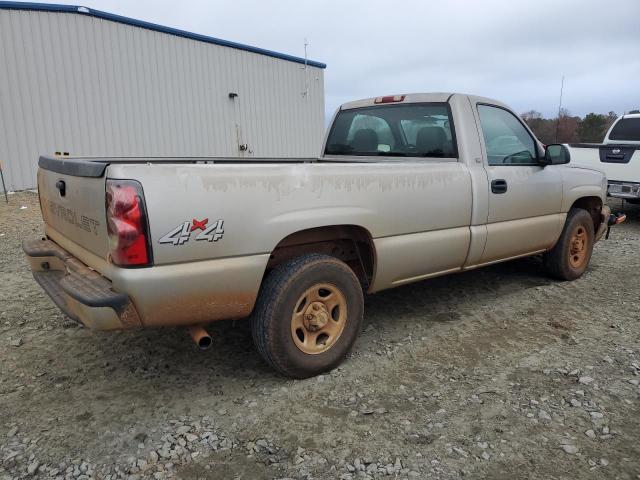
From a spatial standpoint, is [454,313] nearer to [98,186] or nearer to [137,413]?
[137,413]

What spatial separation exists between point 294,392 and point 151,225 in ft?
4.42

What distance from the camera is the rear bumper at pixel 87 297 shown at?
94.1 inches

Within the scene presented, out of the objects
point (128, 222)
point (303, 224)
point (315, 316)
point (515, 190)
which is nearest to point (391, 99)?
point (515, 190)

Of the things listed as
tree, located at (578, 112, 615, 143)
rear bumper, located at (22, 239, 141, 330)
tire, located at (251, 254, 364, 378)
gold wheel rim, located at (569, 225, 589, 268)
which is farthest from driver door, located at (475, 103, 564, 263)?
tree, located at (578, 112, 615, 143)

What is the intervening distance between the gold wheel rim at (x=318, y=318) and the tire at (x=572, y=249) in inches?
115

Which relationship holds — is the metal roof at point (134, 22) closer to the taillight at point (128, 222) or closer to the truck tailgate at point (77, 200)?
the truck tailgate at point (77, 200)

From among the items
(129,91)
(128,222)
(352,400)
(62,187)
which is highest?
(129,91)

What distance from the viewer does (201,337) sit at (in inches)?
105

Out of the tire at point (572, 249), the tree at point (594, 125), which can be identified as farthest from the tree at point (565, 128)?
the tire at point (572, 249)

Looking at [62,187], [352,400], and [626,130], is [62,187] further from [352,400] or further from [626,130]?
[626,130]

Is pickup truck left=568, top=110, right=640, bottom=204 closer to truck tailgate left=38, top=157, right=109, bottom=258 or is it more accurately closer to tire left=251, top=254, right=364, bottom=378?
tire left=251, top=254, right=364, bottom=378

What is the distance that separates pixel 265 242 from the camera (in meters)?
2.74

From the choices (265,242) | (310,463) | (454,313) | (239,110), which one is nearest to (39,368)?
(265,242)

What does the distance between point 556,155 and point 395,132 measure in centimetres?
152
